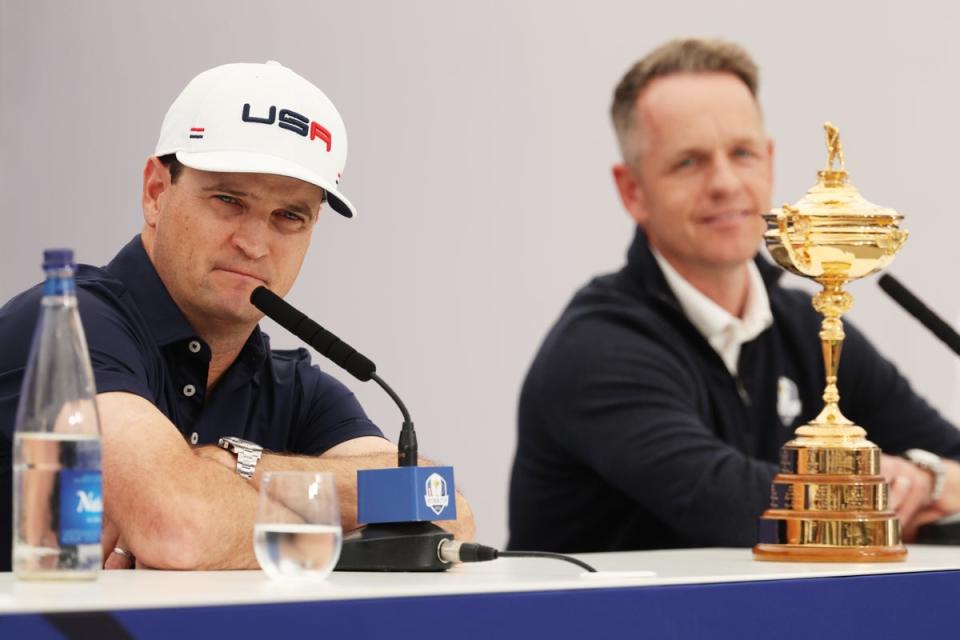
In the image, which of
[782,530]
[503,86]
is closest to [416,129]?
[503,86]

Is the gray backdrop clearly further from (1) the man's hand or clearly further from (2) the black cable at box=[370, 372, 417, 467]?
(2) the black cable at box=[370, 372, 417, 467]

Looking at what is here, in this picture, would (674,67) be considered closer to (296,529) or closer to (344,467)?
(344,467)

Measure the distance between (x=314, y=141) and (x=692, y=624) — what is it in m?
0.77

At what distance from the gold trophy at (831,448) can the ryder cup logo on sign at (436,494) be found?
0.41 meters

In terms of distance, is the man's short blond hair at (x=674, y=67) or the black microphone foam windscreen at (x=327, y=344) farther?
the man's short blond hair at (x=674, y=67)

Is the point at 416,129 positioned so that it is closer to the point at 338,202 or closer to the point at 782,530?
the point at 338,202

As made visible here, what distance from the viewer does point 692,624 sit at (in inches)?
43.9

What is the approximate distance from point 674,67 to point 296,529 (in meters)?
1.79

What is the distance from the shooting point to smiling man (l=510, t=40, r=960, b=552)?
218 cm

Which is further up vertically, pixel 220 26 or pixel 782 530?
pixel 220 26

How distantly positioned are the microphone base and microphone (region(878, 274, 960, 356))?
734 mm

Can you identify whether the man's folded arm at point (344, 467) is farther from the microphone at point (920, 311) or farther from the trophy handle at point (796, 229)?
the microphone at point (920, 311)

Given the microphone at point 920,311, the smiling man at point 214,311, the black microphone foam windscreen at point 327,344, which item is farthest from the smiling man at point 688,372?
the black microphone foam windscreen at point 327,344

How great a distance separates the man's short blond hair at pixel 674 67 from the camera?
269 centimetres
